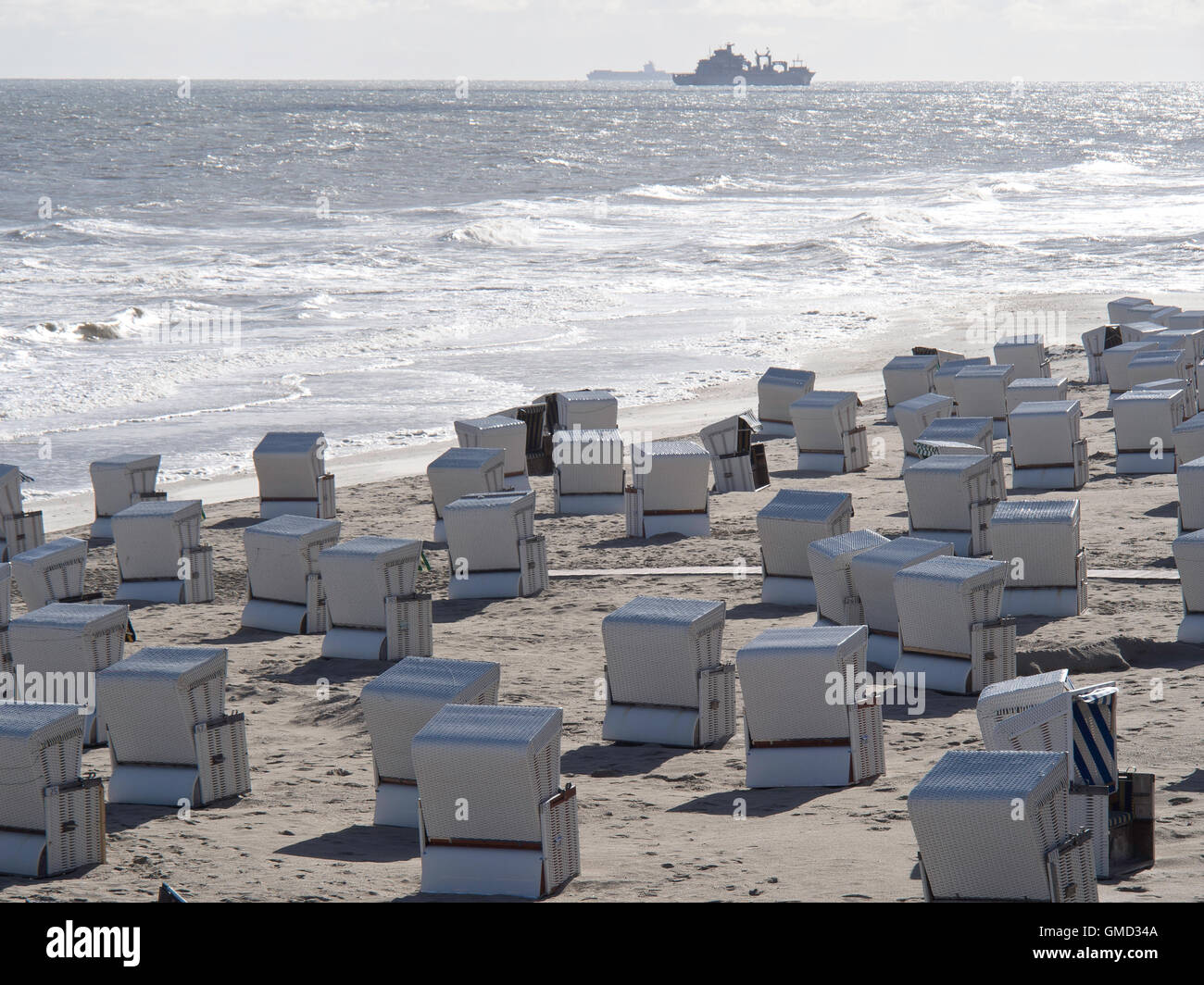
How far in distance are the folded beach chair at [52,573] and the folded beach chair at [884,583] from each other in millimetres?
6482

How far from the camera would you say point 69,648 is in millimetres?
9242

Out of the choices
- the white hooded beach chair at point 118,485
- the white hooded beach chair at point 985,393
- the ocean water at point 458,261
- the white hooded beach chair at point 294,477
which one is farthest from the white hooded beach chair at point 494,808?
the ocean water at point 458,261

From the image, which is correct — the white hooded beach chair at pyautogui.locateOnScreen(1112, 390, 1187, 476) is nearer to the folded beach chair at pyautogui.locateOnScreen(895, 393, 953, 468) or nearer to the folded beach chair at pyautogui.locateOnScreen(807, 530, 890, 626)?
the folded beach chair at pyautogui.locateOnScreen(895, 393, 953, 468)

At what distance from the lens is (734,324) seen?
1371 inches

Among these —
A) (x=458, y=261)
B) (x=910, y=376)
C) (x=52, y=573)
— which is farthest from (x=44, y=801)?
(x=458, y=261)

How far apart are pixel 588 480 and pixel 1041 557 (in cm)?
628

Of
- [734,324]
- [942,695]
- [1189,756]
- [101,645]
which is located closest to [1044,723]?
[1189,756]

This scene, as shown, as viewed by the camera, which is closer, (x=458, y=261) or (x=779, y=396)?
(x=779, y=396)

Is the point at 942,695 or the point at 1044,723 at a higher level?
the point at 1044,723

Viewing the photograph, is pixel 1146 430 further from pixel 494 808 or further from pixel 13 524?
pixel 13 524

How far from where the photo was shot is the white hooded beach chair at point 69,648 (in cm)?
920

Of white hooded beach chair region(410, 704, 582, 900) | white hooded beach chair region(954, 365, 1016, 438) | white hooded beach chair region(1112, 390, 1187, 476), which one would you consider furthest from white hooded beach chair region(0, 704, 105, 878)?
white hooded beach chair region(954, 365, 1016, 438)
